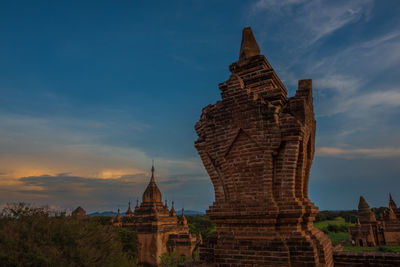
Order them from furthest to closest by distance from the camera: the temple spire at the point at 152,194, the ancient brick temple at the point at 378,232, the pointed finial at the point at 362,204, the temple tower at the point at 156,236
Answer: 1. the pointed finial at the point at 362,204
2. the temple spire at the point at 152,194
3. the ancient brick temple at the point at 378,232
4. the temple tower at the point at 156,236

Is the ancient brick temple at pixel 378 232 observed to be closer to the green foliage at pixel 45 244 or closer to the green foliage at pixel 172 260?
the green foliage at pixel 172 260

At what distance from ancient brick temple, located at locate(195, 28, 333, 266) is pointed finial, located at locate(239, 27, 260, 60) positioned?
761 millimetres

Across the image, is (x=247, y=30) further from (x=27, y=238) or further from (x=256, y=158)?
(x=27, y=238)

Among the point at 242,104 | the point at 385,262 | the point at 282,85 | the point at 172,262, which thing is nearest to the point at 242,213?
the point at 242,104

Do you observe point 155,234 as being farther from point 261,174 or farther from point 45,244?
point 261,174

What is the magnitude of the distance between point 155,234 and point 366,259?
30.1 metres

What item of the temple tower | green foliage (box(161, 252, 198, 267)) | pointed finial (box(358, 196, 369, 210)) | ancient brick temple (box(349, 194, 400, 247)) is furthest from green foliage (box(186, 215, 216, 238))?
ancient brick temple (box(349, 194, 400, 247))

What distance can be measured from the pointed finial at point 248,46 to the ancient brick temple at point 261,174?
0.76 meters

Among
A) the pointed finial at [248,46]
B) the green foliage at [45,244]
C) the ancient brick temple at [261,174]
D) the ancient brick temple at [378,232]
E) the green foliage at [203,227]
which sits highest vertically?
the pointed finial at [248,46]

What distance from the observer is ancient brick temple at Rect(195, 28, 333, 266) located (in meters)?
4.44

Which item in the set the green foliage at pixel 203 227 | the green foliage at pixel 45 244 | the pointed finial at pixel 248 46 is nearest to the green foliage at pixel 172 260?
the green foliage at pixel 45 244

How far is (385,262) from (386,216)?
139 feet

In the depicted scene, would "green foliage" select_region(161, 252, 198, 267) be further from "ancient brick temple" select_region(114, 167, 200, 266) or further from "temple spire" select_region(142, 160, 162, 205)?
"temple spire" select_region(142, 160, 162, 205)

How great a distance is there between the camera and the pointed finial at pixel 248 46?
257 inches
